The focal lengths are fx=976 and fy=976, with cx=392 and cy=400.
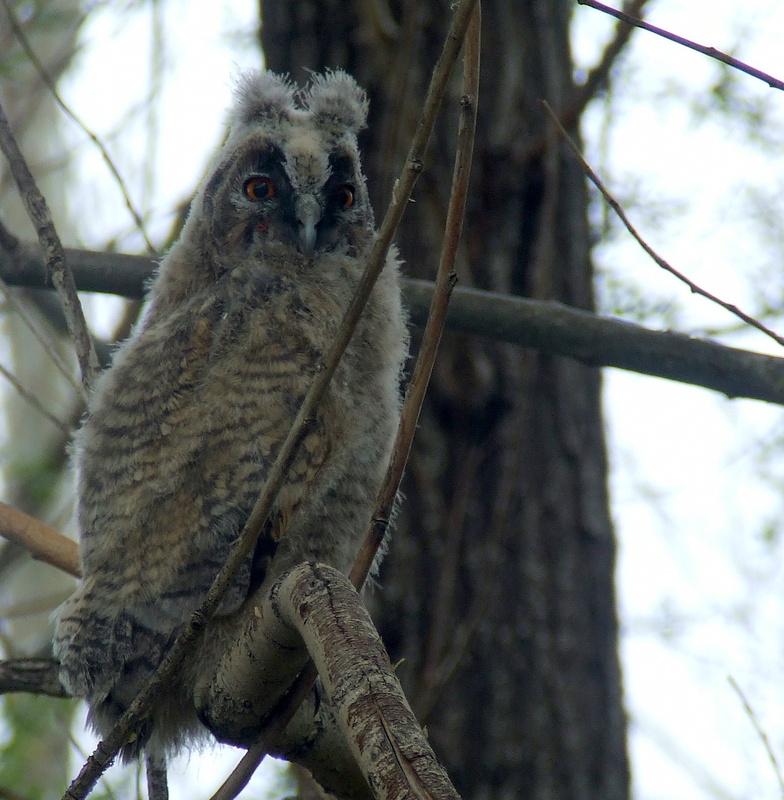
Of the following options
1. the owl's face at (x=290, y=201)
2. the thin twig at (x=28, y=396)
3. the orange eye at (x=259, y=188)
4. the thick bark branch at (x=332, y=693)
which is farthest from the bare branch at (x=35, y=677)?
the orange eye at (x=259, y=188)

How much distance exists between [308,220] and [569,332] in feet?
2.31

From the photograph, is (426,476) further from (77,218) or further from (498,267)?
(77,218)

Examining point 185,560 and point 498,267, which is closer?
point 185,560

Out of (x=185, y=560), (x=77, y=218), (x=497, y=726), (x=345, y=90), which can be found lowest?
(x=185, y=560)

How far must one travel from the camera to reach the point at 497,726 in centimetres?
309

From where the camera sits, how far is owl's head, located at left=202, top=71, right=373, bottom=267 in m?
2.47

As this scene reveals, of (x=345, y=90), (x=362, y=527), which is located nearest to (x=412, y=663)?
(x=362, y=527)

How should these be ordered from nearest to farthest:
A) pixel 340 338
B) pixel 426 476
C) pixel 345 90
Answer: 1. pixel 340 338
2. pixel 345 90
3. pixel 426 476

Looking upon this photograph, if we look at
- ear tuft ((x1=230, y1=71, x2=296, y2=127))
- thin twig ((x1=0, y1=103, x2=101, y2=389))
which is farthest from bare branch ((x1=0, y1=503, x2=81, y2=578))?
ear tuft ((x1=230, y1=71, x2=296, y2=127))

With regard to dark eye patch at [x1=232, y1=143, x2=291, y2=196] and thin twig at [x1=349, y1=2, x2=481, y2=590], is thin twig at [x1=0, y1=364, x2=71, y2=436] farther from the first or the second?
thin twig at [x1=349, y1=2, x2=481, y2=590]

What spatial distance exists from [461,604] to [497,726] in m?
0.40

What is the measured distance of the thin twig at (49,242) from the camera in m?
2.15

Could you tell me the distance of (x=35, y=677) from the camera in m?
2.14

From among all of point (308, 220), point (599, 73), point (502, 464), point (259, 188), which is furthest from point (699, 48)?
point (502, 464)
